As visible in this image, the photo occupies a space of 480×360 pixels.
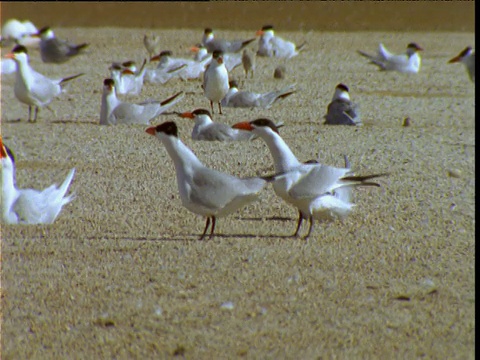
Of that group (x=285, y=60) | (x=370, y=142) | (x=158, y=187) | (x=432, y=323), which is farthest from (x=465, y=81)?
(x=432, y=323)

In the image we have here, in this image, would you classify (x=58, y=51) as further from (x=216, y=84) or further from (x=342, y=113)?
(x=342, y=113)

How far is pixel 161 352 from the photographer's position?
337 cm

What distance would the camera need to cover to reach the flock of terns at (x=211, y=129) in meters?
4.77

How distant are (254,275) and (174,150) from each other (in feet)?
3.09

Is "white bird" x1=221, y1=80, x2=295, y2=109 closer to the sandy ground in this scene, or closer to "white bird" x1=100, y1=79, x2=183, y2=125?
the sandy ground

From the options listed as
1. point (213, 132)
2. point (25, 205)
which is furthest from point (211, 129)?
point (25, 205)

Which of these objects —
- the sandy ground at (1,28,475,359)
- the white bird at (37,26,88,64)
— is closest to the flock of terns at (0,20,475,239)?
the white bird at (37,26,88,64)

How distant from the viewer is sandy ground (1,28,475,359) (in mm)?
3518

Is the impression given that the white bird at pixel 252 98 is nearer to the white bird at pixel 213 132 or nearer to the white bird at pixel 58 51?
the white bird at pixel 213 132

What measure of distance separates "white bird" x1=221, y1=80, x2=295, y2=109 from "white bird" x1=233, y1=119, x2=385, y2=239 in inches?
177

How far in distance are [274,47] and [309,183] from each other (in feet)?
36.0

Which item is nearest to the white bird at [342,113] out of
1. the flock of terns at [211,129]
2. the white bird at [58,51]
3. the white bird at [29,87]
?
the flock of terns at [211,129]

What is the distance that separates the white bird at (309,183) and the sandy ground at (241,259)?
140mm

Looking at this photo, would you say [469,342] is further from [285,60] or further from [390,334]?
[285,60]
